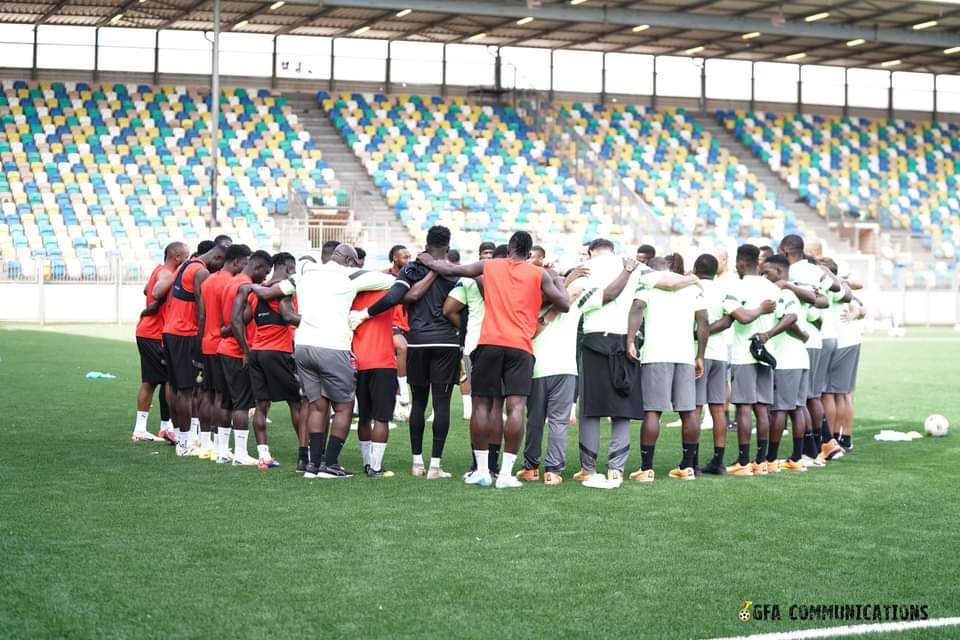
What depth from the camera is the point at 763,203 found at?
44.3m

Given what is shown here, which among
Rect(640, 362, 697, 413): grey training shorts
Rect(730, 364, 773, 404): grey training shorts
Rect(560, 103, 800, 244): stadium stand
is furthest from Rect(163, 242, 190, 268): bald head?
Rect(560, 103, 800, 244): stadium stand

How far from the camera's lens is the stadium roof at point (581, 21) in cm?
3853

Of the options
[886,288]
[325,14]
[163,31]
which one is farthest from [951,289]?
[163,31]

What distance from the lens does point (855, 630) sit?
243 inches

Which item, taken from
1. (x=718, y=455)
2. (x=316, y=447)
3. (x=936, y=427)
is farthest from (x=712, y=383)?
(x=936, y=427)

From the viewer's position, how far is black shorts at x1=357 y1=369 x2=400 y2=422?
10.6 metres

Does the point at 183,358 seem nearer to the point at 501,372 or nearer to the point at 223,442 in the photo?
the point at 223,442

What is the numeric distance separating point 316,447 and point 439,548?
305cm

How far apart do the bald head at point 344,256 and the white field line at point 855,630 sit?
553 centimetres

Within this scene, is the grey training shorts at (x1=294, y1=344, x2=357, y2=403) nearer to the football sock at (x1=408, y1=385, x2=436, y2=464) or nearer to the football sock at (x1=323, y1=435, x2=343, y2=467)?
the football sock at (x1=323, y1=435, x2=343, y2=467)

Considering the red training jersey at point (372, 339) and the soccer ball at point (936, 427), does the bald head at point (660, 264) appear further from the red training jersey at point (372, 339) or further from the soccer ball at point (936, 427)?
the soccer ball at point (936, 427)

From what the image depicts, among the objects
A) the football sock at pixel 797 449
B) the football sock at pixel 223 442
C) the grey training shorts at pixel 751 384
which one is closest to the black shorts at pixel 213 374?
the football sock at pixel 223 442

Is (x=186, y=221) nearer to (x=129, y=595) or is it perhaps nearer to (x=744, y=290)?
(x=744, y=290)

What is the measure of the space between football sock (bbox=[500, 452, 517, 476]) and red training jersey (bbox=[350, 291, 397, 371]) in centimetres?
124
